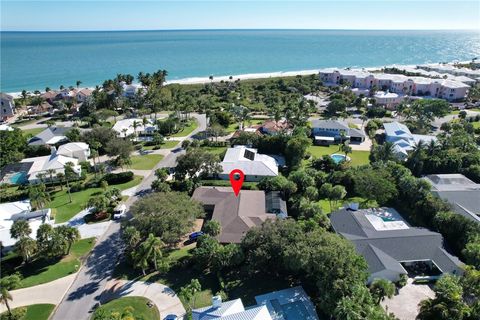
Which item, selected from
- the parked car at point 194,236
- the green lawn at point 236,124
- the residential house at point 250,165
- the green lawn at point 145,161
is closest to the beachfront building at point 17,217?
the parked car at point 194,236

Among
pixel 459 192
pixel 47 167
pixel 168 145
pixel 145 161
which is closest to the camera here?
pixel 459 192

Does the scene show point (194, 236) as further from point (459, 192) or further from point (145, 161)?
point (459, 192)

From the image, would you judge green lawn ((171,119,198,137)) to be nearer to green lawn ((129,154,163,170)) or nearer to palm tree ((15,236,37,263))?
green lawn ((129,154,163,170))

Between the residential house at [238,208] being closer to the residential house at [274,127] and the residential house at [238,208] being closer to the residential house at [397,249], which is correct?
the residential house at [397,249]

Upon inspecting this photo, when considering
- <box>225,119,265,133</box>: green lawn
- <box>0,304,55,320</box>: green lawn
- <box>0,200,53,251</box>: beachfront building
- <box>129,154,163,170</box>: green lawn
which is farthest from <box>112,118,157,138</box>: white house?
<box>0,304,55,320</box>: green lawn

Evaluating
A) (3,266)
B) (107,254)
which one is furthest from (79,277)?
(3,266)

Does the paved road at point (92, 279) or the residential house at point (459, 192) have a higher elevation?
the residential house at point (459, 192)

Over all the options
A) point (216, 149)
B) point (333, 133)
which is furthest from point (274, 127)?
point (216, 149)
